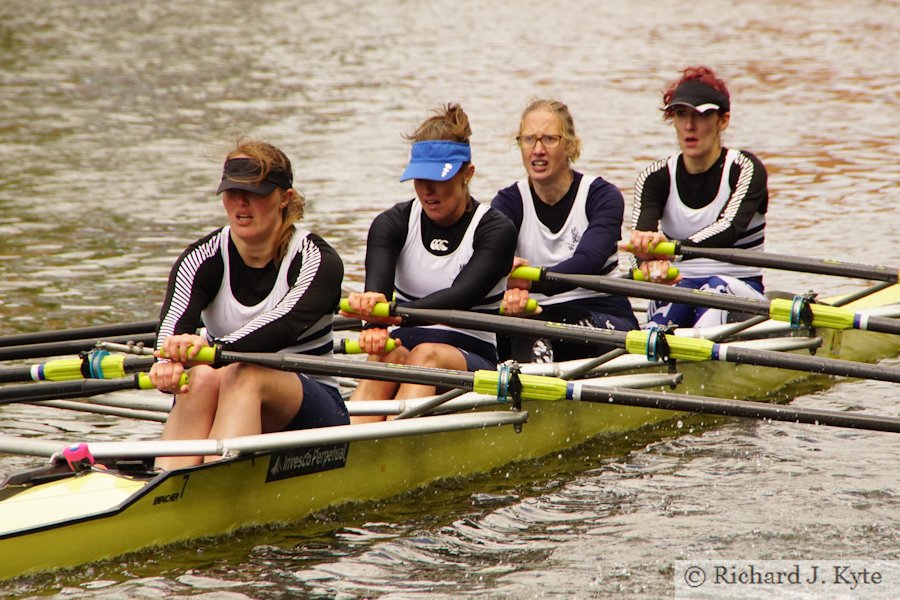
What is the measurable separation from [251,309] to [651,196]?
10.1 feet

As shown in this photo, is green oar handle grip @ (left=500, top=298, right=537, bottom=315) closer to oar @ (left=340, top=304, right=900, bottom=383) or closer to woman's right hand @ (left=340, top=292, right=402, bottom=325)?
oar @ (left=340, top=304, right=900, bottom=383)

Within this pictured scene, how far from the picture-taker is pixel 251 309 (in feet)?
17.8

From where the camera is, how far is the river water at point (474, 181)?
5273 mm

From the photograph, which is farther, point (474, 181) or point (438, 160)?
point (474, 181)

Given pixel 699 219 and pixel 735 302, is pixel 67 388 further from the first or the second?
pixel 699 219

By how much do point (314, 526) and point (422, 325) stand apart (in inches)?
49.8

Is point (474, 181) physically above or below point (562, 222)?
above

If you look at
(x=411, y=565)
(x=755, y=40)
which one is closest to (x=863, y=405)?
(x=411, y=565)

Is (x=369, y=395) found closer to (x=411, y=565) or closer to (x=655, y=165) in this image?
(x=411, y=565)

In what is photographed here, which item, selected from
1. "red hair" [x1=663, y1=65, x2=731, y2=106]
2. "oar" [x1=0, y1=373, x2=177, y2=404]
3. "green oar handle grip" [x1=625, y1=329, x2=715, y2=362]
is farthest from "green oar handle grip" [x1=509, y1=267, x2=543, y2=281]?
"oar" [x1=0, y1=373, x2=177, y2=404]

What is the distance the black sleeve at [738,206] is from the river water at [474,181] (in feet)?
3.44

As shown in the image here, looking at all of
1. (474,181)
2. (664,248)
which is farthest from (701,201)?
(474,181)

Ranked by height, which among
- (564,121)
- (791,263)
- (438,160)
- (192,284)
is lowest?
(192,284)

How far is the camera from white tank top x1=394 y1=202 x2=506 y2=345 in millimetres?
6312
